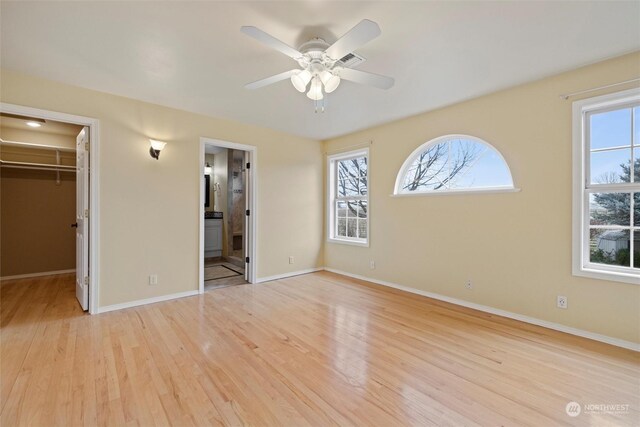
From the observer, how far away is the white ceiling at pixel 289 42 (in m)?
1.80

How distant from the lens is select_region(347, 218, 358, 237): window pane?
4.79 metres

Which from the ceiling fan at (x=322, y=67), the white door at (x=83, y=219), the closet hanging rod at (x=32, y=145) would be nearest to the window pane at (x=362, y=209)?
the ceiling fan at (x=322, y=67)

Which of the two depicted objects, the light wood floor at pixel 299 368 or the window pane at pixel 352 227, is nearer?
the light wood floor at pixel 299 368

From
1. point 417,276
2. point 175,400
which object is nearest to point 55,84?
point 175,400

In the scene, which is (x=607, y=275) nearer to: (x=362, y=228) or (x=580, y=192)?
(x=580, y=192)

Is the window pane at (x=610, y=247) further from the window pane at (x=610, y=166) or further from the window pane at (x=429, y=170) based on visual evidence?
the window pane at (x=429, y=170)

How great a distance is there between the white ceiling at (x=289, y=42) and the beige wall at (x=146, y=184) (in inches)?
9.2

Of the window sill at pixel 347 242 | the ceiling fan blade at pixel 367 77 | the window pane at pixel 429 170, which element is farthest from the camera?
the window sill at pixel 347 242

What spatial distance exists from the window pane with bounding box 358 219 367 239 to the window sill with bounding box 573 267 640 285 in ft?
8.65

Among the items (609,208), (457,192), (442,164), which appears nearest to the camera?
Answer: (609,208)

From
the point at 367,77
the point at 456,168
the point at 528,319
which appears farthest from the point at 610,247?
the point at 367,77

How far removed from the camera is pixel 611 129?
8.08 ft

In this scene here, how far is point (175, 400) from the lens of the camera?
1683 millimetres

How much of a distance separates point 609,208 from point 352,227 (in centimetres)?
316
